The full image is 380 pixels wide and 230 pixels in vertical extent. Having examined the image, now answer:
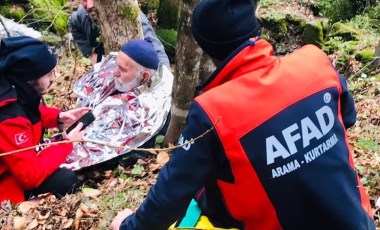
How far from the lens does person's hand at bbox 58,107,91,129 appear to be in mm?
4418

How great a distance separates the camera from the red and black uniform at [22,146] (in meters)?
3.60

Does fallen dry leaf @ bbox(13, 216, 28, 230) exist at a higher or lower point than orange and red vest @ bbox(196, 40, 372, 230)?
lower

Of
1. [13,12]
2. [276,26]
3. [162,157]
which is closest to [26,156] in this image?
[162,157]

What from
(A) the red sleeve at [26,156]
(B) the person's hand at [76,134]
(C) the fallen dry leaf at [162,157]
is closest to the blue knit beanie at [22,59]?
(A) the red sleeve at [26,156]

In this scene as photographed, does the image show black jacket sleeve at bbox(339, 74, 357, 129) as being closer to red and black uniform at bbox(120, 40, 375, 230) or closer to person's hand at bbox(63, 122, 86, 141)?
red and black uniform at bbox(120, 40, 375, 230)

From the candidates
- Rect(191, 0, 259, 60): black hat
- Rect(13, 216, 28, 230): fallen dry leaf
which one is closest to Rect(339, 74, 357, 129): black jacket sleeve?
Rect(191, 0, 259, 60): black hat

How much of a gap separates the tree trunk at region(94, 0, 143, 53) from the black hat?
322 cm

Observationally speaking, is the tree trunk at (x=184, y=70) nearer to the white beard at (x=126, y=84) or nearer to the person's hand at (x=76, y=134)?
the white beard at (x=126, y=84)

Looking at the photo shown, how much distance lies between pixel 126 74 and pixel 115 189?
126 cm

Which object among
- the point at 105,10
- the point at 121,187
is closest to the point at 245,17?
the point at 121,187

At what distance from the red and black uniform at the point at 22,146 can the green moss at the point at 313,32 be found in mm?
6703

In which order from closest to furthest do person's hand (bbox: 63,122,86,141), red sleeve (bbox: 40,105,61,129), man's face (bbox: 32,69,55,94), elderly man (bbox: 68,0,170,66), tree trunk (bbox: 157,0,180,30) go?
man's face (bbox: 32,69,55,94) → person's hand (bbox: 63,122,86,141) → red sleeve (bbox: 40,105,61,129) → elderly man (bbox: 68,0,170,66) → tree trunk (bbox: 157,0,180,30)

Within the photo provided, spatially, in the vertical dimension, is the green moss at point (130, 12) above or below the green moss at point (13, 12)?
above

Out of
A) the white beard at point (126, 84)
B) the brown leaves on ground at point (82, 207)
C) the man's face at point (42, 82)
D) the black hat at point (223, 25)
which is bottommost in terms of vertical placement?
the brown leaves on ground at point (82, 207)
